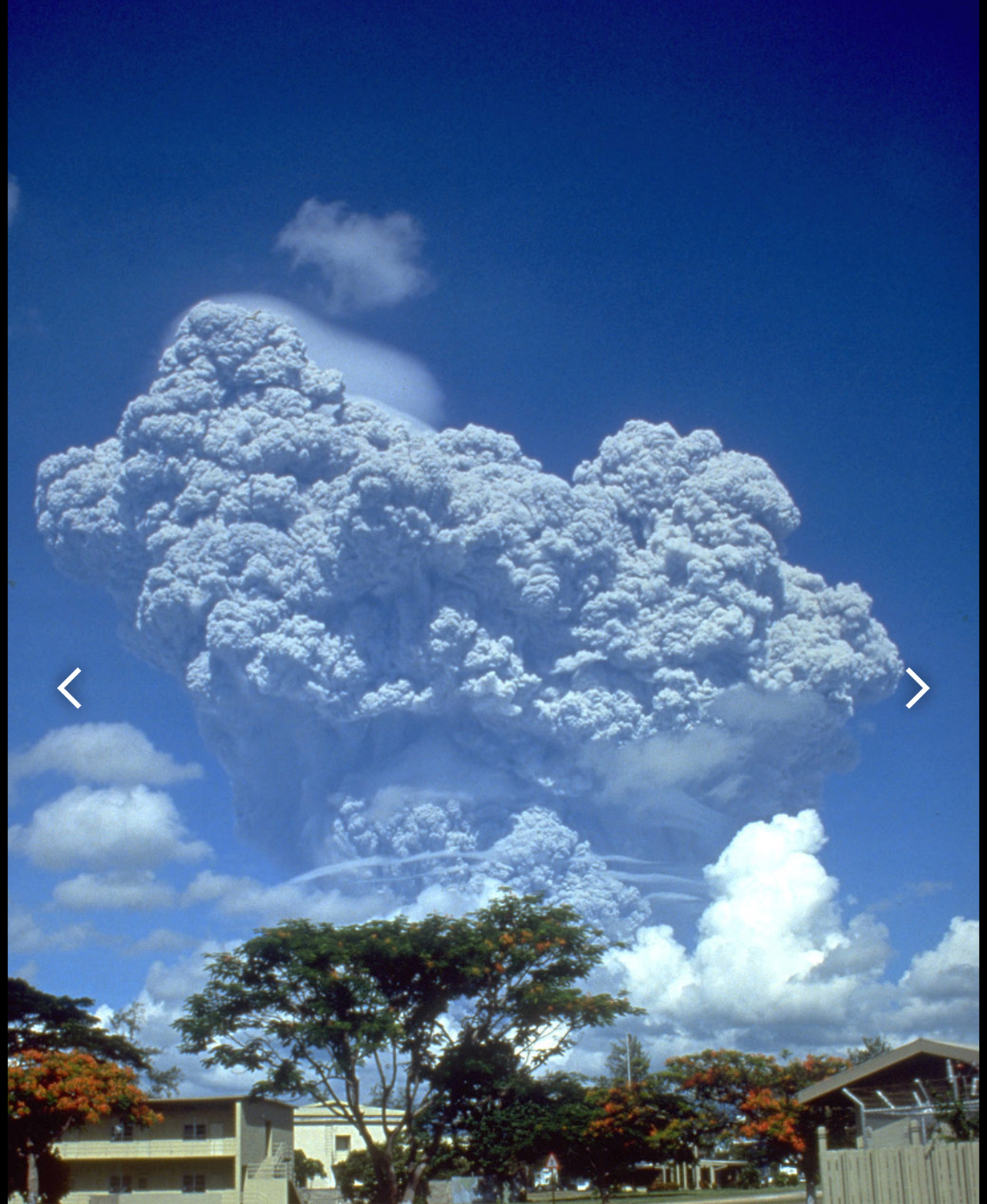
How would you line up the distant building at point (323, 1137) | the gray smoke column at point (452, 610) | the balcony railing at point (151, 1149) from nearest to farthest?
the balcony railing at point (151, 1149) < the distant building at point (323, 1137) < the gray smoke column at point (452, 610)

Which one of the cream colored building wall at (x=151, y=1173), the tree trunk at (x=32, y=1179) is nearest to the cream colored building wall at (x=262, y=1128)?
the cream colored building wall at (x=151, y=1173)

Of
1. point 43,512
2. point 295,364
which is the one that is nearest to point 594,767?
point 295,364

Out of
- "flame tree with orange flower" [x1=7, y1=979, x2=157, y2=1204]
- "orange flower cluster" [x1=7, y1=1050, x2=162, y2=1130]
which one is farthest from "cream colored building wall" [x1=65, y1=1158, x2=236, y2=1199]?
"orange flower cluster" [x1=7, y1=1050, x2=162, y2=1130]

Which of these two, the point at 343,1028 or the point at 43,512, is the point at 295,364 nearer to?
the point at 43,512

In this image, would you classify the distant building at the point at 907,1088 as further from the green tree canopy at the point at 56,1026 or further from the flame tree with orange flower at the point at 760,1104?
the green tree canopy at the point at 56,1026

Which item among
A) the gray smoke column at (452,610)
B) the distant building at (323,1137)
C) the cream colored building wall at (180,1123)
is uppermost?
the gray smoke column at (452,610)

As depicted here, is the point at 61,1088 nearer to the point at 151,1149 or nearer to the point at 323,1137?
the point at 151,1149

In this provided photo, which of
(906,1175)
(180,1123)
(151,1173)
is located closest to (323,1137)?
(180,1123)
